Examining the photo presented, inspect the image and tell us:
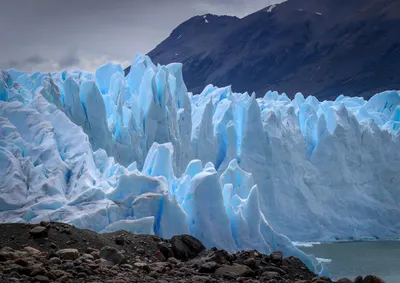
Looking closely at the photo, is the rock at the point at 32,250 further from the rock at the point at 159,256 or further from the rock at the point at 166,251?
the rock at the point at 166,251

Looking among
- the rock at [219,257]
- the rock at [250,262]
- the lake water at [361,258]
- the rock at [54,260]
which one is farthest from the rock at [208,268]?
the lake water at [361,258]

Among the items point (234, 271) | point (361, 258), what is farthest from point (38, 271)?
point (361, 258)

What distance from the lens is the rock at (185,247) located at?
23.4 feet

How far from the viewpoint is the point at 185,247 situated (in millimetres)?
7262

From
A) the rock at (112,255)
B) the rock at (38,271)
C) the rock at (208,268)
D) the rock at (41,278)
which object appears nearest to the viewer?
the rock at (41,278)

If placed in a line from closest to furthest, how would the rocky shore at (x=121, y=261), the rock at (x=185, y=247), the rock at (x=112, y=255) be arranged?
the rocky shore at (x=121, y=261) → the rock at (x=112, y=255) → the rock at (x=185, y=247)

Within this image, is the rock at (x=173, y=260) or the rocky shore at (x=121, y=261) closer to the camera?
the rocky shore at (x=121, y=261)

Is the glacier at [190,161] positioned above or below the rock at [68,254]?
above

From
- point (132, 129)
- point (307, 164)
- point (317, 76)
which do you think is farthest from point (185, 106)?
point (317, 76)

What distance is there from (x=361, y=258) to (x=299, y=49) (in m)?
36.9

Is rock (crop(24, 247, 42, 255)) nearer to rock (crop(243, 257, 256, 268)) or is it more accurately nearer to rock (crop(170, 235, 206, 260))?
rock (crop(170, 235, 206, 260))

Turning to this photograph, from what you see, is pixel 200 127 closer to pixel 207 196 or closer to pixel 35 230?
pixel 207 196

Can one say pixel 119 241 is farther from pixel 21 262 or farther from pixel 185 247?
pixel 21 262

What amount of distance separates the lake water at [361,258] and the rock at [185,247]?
823 centimetres
